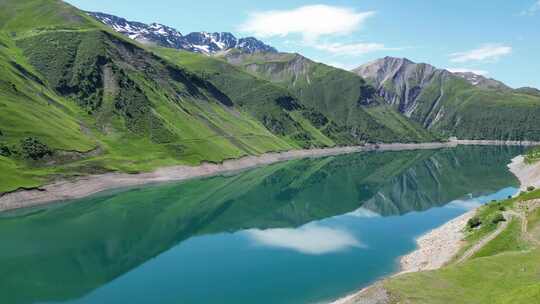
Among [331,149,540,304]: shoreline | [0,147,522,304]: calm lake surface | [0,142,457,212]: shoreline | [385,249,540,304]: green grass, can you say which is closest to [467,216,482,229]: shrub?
[331,149,540,304]: shoreline

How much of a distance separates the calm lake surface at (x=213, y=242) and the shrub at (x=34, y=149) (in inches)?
888

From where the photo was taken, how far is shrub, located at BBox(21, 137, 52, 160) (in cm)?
13850

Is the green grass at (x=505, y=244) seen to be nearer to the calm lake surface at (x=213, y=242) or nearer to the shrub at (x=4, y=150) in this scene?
the calm lake surface at (x=213, y=242)

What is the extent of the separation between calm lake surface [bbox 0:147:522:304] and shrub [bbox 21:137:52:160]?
2256 cm

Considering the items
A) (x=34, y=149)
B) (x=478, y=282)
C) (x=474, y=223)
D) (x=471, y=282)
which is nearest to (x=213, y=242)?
(x=474, y=223)

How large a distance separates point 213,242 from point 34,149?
7831 cm

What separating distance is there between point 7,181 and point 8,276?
57.6 metres

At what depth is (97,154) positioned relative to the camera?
Result: 165500 mm

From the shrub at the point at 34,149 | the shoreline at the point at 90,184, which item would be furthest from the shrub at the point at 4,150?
the shoreline at the point at 90,184

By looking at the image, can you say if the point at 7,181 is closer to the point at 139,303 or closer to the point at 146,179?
the point at 146,179

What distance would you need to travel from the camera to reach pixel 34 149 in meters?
141

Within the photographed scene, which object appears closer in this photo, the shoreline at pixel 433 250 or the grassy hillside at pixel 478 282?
the grassy hillside at pixel 478 282

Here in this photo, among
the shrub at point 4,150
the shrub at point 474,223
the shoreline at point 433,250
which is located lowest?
the shoreline at point 433,250

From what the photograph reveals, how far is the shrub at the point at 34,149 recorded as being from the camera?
454 ft
